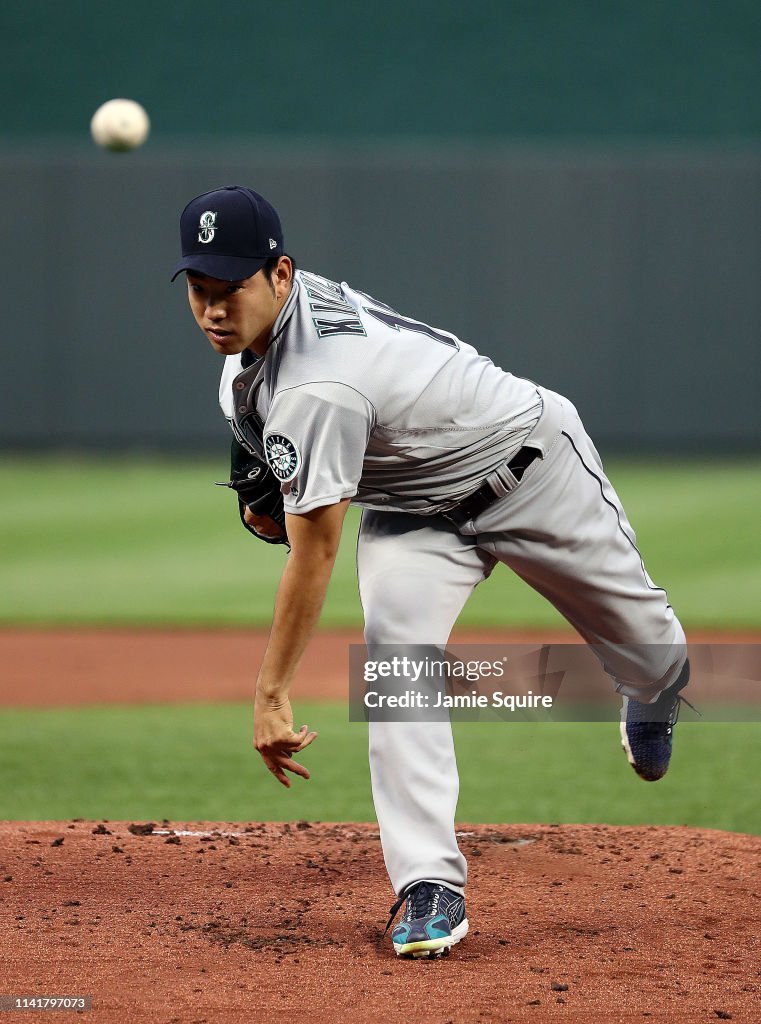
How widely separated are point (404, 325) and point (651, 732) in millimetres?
1415

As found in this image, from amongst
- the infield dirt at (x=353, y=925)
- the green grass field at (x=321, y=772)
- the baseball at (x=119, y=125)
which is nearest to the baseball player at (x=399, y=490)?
the infield dirt at (x=353, y=925)

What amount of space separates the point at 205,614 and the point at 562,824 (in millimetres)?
4813

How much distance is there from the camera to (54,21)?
18375 millimetres

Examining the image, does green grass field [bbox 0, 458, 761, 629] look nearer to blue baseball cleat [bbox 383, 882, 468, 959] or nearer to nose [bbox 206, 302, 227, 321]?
blue baseball cleat [bbox 383, 882, 468, 959]

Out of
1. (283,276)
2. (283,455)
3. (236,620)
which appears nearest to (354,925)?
(283,455)

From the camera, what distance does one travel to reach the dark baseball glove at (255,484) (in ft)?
10.8

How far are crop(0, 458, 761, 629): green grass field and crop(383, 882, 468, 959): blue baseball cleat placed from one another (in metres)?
5.40

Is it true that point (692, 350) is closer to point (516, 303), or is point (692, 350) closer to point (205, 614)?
point (516, 303)

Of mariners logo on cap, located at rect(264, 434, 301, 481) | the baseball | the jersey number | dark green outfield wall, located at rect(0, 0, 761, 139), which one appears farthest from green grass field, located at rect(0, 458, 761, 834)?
dark green outfield wall, located at rect(0, 0, 761, 139)

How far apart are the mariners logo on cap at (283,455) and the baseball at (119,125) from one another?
10141mm

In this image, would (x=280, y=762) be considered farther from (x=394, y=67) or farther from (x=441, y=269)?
(x=394, y=67)

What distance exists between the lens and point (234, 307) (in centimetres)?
278

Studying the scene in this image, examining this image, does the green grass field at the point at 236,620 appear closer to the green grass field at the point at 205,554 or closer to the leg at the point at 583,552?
the green grass field at the point at 205,554

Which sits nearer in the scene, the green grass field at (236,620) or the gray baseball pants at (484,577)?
the gray baseball pants at (484,577)
